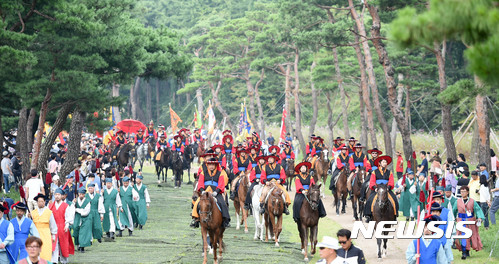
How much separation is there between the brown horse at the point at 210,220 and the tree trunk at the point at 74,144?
12.9m

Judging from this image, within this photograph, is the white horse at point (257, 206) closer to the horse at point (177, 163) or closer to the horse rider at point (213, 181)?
the horse rider at point (213, 181)

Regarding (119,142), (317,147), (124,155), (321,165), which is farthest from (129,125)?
(321,165)

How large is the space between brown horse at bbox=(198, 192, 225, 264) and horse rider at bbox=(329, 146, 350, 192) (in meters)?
9.13

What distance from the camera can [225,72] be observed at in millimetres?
55156

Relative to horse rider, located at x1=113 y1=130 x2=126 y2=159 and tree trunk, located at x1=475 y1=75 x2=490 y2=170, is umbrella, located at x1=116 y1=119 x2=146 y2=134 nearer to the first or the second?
horse rider, located at x1=113 y1=130 x2=126 y2=159

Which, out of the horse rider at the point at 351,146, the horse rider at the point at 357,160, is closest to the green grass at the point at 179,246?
the horse rider at the point at 357,160

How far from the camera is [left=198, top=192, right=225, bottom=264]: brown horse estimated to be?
52.8ft

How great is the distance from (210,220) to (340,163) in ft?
32.5

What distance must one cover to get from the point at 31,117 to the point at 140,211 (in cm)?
1105

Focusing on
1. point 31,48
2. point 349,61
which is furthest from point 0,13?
point 349,61

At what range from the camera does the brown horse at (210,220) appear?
52.8 ft

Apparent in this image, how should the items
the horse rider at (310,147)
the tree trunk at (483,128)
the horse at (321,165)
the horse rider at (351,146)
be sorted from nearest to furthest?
1. the tree trunk at (483,128)
2. the horse rider at (351,146)
3. the horse at (321,165)
4. the horse rider at (310,147)

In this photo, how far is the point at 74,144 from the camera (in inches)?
1134

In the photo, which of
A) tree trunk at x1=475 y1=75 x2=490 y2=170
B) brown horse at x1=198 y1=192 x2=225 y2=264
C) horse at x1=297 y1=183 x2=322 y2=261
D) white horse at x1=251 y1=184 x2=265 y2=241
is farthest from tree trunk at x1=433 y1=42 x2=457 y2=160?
brown horse at x1=198 y1=192 x2=225 y2=264
